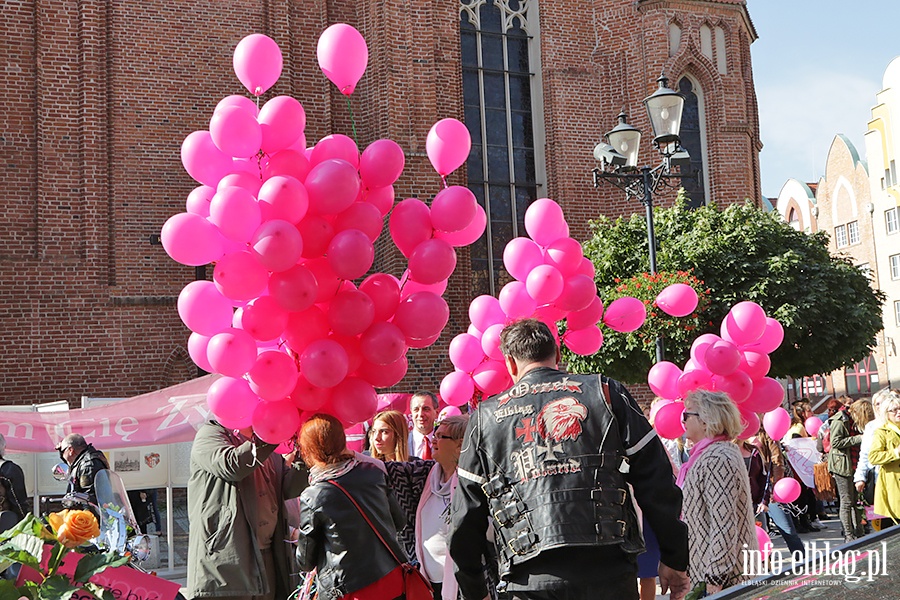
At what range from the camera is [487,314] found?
771 cm

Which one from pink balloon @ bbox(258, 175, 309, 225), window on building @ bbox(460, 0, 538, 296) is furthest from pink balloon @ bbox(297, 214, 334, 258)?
window on building @ bbox(460, 0, 538, 296)

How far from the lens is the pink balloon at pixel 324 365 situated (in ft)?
17.6

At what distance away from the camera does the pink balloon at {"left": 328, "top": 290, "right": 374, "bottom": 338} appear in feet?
18.1

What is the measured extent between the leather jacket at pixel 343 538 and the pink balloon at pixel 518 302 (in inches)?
114

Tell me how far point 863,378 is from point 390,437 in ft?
164

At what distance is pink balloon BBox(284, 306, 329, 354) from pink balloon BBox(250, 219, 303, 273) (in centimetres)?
37

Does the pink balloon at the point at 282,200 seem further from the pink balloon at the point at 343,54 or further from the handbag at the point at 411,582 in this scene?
the handbag at the point at 411,582

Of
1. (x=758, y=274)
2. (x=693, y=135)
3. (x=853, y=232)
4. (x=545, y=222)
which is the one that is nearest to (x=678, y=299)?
(x=545, y=222)

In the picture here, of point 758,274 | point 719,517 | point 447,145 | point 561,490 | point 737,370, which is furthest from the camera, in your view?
point 758,274

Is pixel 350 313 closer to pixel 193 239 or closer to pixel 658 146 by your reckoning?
pixel 193 239

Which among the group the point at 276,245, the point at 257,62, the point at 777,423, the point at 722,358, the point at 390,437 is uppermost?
the point at 257,62

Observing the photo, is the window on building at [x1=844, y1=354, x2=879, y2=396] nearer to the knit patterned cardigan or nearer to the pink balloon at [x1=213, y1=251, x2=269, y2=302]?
the knit patterned cardigan

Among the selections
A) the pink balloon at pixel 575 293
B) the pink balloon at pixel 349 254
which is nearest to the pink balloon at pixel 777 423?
the pink balloon at pixel 575 293

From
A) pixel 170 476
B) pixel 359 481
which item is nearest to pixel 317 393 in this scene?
pixel 359 481
